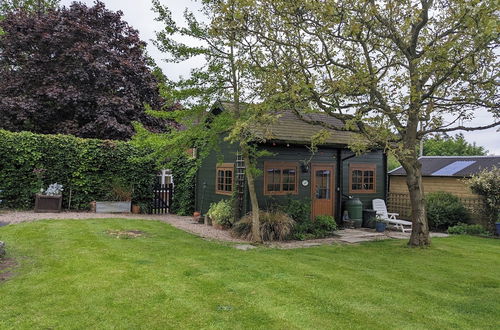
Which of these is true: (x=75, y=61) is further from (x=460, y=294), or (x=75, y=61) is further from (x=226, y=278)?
(x=460, y=294)

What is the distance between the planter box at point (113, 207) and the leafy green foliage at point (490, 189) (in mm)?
11813

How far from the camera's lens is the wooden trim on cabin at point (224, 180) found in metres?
11.6

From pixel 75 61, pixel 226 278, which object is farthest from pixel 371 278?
pixel 75 61

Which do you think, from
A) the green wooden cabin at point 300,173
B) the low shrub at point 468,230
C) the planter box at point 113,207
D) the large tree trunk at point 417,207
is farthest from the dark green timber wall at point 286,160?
the large tree trunk at point 417,207

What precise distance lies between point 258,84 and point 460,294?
18.5 ft

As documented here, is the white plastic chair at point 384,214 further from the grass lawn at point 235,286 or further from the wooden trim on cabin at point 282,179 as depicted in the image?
the wooden trim on cabin at point 282,179

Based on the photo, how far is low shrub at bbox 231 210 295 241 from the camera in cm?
913

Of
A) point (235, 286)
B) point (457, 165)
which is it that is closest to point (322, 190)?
point (457, 165)

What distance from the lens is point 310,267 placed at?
6.38 metres

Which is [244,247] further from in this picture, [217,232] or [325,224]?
[325,224]

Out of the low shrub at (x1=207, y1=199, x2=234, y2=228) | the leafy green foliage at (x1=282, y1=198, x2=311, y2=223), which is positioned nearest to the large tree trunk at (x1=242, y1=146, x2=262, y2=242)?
the leafy green foliage at (x1=282, y1=198, x2=311, y2=223)

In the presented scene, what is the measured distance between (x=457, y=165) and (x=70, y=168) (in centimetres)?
1460

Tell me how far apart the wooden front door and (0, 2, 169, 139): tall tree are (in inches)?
353

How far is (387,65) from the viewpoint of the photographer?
27.4 ft
